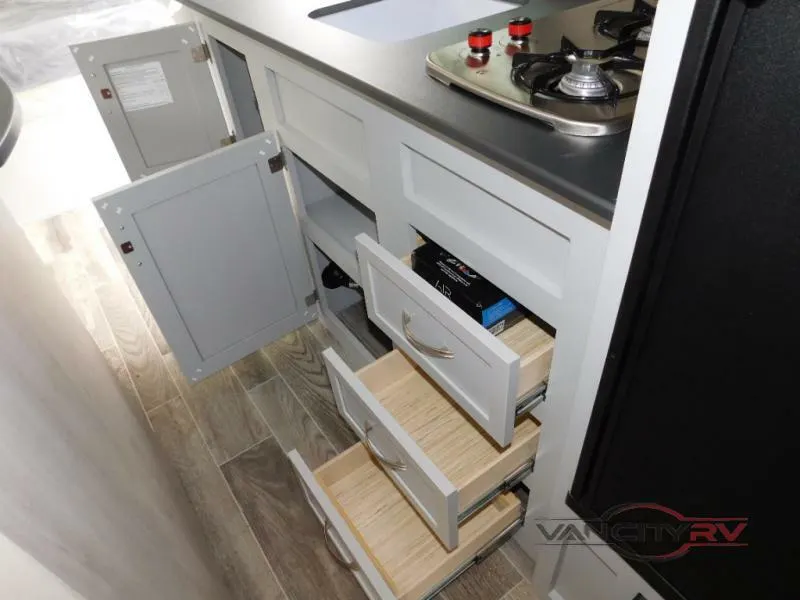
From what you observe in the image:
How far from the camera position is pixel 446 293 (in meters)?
0.96

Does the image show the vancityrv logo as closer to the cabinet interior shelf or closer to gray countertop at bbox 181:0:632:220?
gray countertop at bbox 181:0:632:220

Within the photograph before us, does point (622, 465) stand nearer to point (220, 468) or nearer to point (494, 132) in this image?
point (494, 132)

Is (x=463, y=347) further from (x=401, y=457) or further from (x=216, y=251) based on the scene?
(x=216, y=251)

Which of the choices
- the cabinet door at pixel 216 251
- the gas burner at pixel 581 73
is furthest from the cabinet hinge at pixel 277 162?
the gas burner at pixel 581 73

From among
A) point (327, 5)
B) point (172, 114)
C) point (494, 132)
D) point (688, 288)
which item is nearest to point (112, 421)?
point (494, 132)

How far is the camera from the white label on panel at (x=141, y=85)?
1638mm

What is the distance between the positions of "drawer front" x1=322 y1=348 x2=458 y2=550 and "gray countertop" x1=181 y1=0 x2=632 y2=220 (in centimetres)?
47

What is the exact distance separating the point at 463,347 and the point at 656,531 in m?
0.38

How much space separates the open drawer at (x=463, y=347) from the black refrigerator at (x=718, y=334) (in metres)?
0.11

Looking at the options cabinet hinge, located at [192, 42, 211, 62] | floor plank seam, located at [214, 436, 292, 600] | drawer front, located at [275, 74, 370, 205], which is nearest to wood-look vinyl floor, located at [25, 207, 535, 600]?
floor plank seam, located at [214, 436, 292, 600]

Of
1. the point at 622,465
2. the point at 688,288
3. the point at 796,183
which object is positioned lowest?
the point at 622,465

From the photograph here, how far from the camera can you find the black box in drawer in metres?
0.92

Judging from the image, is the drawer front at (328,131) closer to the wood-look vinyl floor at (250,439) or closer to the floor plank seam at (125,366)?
the wood-look vinyl floor at (250,439)

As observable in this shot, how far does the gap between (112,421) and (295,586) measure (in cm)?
61
